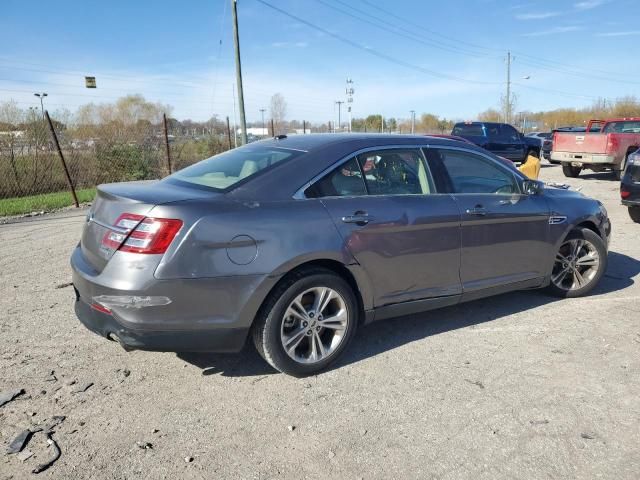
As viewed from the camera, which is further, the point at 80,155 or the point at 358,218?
the point at 80,155

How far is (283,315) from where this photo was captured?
3.16 m

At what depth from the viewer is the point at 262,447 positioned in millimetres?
2629

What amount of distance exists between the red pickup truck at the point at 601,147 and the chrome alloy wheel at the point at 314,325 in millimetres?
14342

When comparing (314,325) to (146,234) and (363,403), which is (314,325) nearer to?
(363,403)

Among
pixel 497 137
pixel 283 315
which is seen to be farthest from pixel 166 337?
pixel 497 137

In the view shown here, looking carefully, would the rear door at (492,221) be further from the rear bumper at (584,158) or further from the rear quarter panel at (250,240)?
the rear bumper at (584,158)

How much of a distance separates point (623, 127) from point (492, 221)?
49.1 ft

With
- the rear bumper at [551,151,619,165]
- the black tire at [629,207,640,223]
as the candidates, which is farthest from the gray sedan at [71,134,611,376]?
the rear bumper at [551,151,619,165]

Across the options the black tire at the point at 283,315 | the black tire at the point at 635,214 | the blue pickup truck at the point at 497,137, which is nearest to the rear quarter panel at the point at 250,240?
the black tire at the point at 283,315

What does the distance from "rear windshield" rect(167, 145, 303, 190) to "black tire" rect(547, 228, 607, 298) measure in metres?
3.00

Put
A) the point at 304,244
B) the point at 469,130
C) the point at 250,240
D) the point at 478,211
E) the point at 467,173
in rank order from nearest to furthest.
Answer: the point at 250,240, the point at 304,244, the point at 478,211, the point at 467,173, the point at 469,130

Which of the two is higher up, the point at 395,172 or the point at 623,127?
the point at 623,127

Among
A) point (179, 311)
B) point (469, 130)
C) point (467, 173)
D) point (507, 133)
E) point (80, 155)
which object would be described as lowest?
point (179, 311)

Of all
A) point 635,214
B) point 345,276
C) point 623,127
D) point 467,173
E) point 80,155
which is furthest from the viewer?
point 623,127
